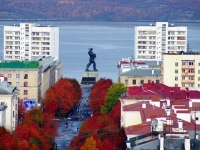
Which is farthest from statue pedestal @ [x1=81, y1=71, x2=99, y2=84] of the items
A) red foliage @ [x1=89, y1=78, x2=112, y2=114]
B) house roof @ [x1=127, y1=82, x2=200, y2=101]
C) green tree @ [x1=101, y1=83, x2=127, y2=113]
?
house roof @ [x1=127, y1=82, x2=200, y2=101]

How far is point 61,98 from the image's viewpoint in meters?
48.1

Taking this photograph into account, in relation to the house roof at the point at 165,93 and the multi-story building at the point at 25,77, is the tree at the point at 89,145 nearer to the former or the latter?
the house roof at the point at 165,93

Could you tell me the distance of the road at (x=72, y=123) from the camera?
37.3 m

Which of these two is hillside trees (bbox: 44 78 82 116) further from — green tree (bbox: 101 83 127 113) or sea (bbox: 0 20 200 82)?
sea (bbox: 0 20 200 82)

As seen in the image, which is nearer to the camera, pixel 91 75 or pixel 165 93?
pixel 165 93

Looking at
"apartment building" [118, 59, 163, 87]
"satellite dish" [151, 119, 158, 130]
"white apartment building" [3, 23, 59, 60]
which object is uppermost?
"white apartment building" [3, 23, 59, 60]

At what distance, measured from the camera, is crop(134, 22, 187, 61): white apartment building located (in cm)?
6612

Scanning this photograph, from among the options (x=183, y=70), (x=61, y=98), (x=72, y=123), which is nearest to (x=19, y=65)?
(x=61, y=98)

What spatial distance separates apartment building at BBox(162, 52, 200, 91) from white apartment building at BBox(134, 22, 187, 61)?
20851 millimetres

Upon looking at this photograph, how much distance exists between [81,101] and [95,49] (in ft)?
157

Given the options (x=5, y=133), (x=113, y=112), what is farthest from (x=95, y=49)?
(x=5, y=133)

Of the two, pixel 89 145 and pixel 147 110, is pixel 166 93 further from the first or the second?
pixel 89 145

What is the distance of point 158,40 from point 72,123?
23956 mm

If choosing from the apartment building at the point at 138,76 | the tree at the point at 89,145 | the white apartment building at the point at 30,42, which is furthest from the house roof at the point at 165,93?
the white apartment building at the point at 30,42
